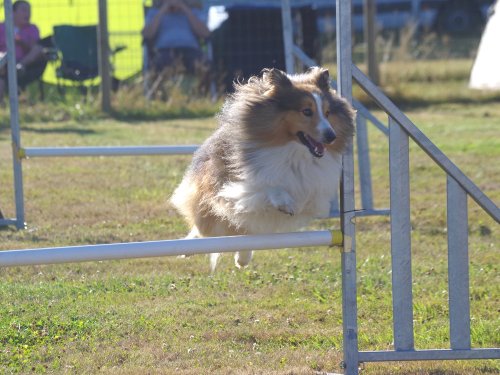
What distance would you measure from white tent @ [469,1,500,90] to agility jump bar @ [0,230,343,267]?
13.3 metres

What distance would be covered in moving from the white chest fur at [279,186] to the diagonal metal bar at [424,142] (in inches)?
30.5

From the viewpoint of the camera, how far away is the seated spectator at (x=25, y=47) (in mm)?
14562

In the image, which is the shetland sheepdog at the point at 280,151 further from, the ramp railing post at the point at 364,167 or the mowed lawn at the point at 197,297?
the ramp railing post at the point at 364,167

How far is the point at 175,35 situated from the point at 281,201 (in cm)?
1086

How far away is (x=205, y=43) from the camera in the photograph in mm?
15531

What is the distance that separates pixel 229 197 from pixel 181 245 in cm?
96

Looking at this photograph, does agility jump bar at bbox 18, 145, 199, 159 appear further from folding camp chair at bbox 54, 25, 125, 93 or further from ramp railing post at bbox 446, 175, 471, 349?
folding camp chair at bbox 54, 25, 125, 93

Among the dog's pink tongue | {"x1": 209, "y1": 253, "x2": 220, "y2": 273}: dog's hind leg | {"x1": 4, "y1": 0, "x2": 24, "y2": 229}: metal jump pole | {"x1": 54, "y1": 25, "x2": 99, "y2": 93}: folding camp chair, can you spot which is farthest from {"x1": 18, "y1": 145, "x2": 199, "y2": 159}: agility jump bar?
{"x1": 54, "y1": 25, "x2": 99, "y2": 93}: folding camp chair

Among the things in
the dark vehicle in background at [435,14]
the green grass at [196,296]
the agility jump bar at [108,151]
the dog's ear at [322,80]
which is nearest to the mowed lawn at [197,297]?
the green grass at [196,296]

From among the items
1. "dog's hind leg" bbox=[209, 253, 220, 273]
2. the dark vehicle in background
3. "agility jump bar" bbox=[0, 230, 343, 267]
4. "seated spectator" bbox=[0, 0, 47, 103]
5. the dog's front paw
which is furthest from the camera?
the dark vehicle in background

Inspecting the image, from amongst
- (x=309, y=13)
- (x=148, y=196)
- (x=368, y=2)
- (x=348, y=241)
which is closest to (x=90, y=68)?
(x=309, y=13)

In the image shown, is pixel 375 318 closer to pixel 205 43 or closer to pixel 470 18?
pixel 205 43

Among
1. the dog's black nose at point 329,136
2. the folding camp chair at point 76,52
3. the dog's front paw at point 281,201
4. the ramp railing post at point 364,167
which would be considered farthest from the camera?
the folding camp chair at point 76,52

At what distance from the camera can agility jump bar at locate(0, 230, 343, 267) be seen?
3.88 meters
